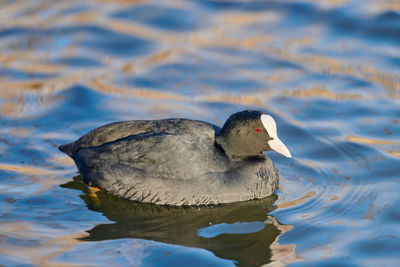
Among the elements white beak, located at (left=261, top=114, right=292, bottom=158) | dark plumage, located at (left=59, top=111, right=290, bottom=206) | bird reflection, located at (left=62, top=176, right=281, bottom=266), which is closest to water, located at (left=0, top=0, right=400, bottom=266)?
bird reflection, located at (left=62, top=176, right=281, bottom=266)

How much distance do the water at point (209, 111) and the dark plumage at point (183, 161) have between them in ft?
0.52

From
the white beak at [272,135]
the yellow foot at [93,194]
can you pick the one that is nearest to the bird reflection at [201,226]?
the yellow foot at [93,194]

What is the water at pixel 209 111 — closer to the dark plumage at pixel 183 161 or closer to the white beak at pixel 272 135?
the dark plumage at pixel 183 161

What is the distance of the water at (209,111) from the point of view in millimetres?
5840

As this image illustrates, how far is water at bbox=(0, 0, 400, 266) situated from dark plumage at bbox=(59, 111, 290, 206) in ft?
0.52

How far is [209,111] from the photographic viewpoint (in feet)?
28.5

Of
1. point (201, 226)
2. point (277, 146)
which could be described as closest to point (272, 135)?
point (277, 146)

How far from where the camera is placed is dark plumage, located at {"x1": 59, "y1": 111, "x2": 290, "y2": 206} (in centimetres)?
649

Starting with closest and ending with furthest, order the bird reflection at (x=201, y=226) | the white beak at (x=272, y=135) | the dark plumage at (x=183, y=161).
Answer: the bird reflection at (x=201, y=226) → the dark plumage at (x=183, y=161) → the white beak at (x=272, y=135)

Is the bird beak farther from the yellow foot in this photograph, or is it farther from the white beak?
the yellow foot

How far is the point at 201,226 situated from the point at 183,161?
2.22 feet

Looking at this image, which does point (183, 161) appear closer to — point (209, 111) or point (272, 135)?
point (272, 135)

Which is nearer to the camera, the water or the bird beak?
the water

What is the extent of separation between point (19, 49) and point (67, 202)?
4.57 meters
